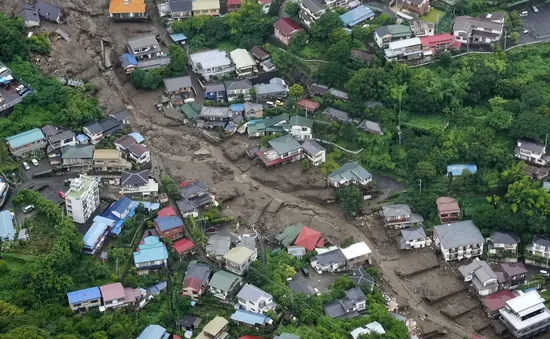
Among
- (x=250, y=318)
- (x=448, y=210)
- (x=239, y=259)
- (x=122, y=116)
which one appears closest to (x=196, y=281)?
(x=239, y=259)

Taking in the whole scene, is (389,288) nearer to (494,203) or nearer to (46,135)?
(494,203)

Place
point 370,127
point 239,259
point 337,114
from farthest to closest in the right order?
point 337,114 < point 370,127 < point 239,259

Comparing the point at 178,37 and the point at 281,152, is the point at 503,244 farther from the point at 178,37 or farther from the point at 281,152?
the point at 178,37

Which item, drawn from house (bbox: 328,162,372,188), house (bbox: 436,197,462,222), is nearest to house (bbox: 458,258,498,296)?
house (bbox: 436,197,462,222)

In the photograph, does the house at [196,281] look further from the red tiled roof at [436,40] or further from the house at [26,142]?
the red tiled roof at [436,40]

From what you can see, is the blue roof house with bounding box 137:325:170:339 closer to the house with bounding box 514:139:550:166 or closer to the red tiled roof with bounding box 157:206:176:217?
the red tiled roof with bounding box 157:206:176:217

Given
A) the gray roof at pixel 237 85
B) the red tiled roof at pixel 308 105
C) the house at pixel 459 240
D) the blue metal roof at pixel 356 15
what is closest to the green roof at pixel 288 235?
the house at pixel 459 240

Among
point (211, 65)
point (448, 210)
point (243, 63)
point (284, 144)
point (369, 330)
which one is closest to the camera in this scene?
point (369, 330)
